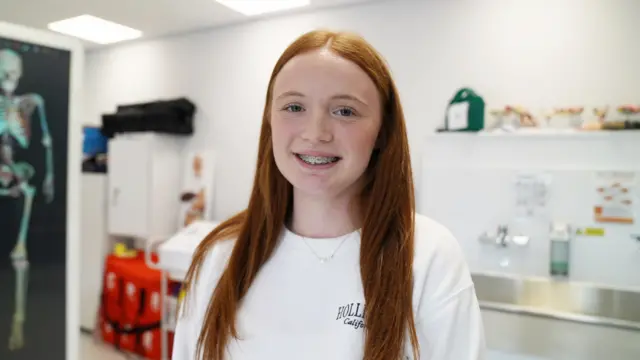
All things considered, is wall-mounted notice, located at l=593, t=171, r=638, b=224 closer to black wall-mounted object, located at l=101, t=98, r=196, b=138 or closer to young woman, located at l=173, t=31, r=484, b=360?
young woman, located at l=173, t=31, r=484, b=360

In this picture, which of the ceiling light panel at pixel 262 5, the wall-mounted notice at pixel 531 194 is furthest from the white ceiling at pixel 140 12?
the wall-mounted notice at pixel 531 194

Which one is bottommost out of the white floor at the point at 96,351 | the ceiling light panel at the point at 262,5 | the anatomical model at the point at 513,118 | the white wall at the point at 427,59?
the white floor at the point at 96,351

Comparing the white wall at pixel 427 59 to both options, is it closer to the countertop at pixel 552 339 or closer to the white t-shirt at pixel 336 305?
the countertop at pixel 552 339

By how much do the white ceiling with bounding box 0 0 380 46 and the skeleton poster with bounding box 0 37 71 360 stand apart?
1.61 metres

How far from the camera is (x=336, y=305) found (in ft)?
2.62

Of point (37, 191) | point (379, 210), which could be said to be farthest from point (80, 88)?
point (379, 210)

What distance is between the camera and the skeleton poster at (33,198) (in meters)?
1.26

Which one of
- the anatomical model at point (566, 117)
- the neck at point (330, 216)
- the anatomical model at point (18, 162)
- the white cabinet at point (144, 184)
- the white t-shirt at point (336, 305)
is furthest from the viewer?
the white cabinet at point (144, 184)

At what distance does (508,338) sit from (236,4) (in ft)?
8.36

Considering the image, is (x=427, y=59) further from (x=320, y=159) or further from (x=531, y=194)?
(x=320, y=159)

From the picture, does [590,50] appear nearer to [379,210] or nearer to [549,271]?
[549,271]

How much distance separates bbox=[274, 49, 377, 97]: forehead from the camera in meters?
0.77

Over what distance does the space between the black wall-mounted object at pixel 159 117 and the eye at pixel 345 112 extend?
2.99 metres

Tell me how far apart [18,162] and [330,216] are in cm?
95
